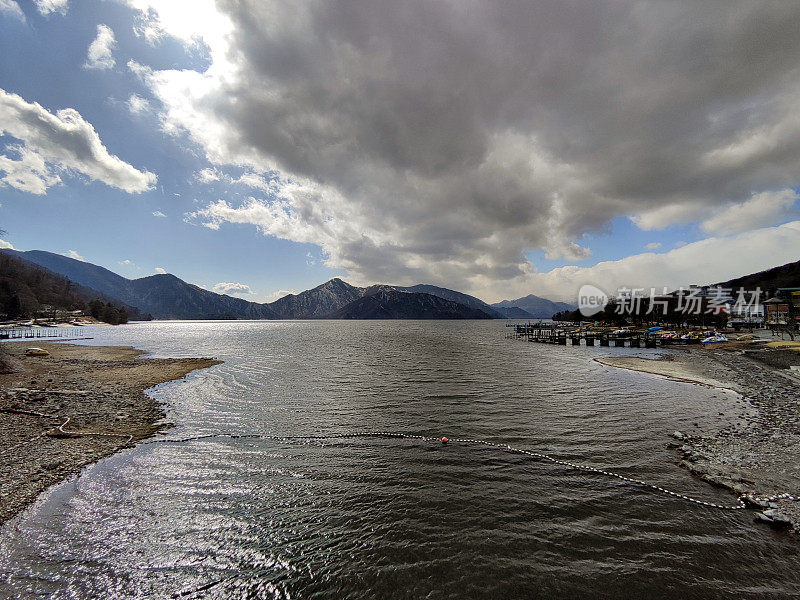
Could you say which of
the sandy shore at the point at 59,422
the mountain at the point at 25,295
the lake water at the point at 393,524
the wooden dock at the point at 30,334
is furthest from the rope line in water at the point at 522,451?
the mountain at the point at 25,295

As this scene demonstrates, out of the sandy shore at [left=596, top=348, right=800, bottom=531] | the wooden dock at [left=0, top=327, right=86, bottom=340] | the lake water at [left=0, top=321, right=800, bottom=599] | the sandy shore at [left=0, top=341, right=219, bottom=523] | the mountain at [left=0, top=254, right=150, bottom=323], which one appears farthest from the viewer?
the mountain at [left=0, top=254, right=150, bottom=323]

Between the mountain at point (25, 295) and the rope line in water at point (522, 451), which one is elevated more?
the mountain at point (25, 295)

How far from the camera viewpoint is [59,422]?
1756cm

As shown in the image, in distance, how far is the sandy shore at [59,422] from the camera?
12.1 m

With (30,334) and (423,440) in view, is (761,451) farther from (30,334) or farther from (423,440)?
(30,334)

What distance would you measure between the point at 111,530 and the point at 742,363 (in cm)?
6856

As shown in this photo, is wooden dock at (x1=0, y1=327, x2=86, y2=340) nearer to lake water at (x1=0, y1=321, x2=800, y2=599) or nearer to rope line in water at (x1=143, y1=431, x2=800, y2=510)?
rope line in water at (x1=143, y1=431, x2=800, y2=510)

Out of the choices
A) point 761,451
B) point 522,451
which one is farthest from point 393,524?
point 761,451

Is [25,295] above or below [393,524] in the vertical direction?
above

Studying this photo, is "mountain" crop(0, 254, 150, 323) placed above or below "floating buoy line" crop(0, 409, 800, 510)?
above

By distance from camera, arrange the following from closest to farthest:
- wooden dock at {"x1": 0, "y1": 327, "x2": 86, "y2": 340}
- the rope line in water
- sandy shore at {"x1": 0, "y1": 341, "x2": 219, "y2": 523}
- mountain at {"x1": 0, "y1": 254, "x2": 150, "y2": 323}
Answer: the rope line in water < sandy shore at {"x1": 0, "y1": 341, "x2": 219, "y2": 523} < wooden dock at {"x1": 0, "y1": 327, "x2": 86, "y2": 340} < mountain at {"x1": 0, "y1": 254, "x2": 150, "y2": 323}

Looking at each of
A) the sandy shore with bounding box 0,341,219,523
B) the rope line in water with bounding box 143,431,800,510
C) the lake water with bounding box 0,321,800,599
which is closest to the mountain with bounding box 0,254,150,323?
the sandy shore with bounding box 0,341,219,523

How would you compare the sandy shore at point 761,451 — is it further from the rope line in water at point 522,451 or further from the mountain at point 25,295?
the mountain at point 25,295

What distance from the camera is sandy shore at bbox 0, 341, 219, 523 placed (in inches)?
477
